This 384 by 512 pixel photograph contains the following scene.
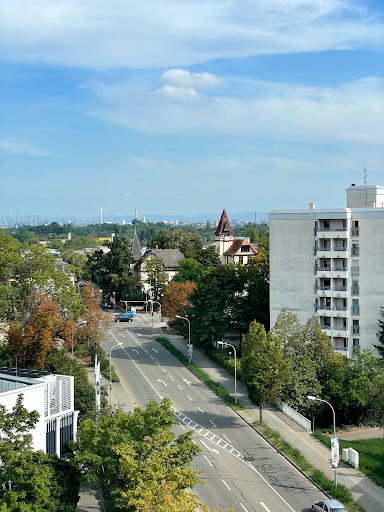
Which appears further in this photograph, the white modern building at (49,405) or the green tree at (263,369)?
the green tree at (263,369)

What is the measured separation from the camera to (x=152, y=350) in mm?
69625

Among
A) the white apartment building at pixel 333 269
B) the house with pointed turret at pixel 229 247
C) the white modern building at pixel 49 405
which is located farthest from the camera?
the house with pointed turret at pixel 229 247

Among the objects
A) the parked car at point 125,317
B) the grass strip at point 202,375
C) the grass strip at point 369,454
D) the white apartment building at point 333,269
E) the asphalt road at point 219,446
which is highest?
the white apartment building at point 333,269

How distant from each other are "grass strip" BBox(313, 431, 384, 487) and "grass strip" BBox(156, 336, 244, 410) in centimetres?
895

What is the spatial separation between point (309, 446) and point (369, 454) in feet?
12.5

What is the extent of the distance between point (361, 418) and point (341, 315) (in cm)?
1031

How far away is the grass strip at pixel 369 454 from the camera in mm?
35000

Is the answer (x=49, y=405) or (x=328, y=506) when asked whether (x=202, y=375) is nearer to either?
(x=49, y=405)

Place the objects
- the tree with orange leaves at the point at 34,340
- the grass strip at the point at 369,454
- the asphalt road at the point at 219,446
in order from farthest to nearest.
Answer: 1. the tree with orange leaves at the point at 34,340
2. the grass strip at the point at 369,454
3. the asphalt road at the point at 219,446

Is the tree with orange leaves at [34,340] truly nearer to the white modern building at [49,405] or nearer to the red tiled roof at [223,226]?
the white modern building at [49,405]

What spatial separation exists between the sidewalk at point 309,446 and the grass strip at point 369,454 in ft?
1.48

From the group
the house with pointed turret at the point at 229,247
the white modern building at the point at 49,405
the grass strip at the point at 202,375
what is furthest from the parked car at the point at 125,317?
the white modern building at the point at 49,405

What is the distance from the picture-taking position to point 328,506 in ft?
94.3

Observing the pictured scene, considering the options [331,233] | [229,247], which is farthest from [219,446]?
[229,247]
